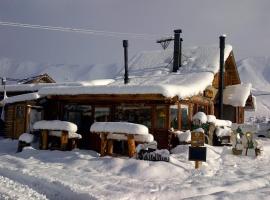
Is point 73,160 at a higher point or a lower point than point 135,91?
lower

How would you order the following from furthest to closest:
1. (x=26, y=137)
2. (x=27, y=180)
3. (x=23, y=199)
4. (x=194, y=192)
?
1. (x=26, y=137)
2. (x=27, y=180)
3. (x=194, y=192)
4. (x=23, y=199)

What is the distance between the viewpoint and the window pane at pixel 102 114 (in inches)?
695

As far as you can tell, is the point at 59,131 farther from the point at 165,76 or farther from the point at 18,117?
the point at 165,76

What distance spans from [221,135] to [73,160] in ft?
23.8

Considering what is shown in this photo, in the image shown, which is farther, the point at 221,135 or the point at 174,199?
the point at 221,135

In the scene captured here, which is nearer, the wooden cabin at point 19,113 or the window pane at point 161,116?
the window pane at point 161,116

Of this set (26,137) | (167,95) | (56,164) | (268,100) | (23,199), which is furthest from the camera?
(268,100)

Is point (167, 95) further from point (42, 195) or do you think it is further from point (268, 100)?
point (268, 100)

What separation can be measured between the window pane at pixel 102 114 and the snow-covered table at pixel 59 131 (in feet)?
5.75

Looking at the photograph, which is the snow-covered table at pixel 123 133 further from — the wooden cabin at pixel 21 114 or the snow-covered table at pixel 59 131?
the wooden cabin at pixel 21 114

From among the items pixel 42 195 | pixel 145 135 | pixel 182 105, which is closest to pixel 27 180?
pixel 42 195

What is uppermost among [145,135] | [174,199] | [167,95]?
[167,95]

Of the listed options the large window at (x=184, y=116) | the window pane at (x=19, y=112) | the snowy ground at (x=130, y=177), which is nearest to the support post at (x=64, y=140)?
the snowy ground at (x=130, y=177)

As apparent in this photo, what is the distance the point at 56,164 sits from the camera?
1298 centimetres
